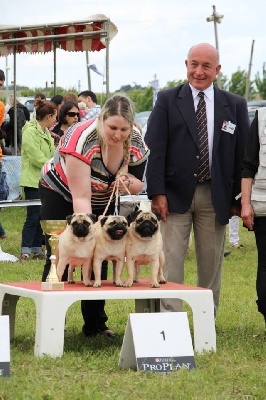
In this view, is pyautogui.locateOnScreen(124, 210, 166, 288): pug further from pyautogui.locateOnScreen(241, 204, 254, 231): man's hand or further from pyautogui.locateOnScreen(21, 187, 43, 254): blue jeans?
pyautogui.locateOnScreen(21, 187, 43, 254): blue jeans

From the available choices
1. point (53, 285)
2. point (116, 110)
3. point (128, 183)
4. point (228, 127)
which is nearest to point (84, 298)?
point (53, 285)

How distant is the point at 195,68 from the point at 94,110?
6753mm

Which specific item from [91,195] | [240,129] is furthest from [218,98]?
[91,195]

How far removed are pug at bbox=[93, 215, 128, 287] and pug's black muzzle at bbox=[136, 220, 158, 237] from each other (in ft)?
0.28

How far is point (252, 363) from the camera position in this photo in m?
5.88

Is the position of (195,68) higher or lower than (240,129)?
higher

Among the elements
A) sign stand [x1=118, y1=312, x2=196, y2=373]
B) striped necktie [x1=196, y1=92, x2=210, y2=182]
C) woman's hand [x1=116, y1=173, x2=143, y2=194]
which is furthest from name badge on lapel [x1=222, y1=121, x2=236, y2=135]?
sign stand [x1=118, y1=312, x2=196, y2=373]

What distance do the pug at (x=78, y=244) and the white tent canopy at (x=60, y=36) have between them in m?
7.29

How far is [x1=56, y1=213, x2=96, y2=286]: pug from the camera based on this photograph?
19.3 ft

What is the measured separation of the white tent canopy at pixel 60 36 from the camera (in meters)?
13.4

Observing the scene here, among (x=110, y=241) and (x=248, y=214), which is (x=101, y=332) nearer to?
(x=110, y=241)

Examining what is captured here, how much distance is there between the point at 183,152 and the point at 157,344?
1.71 meters

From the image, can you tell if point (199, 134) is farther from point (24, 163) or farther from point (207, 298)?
point (24, 163)

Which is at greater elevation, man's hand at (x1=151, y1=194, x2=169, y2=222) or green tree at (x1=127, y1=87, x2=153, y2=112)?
man's hand at (x1=151, y1=194, x2=169, y2=222)
